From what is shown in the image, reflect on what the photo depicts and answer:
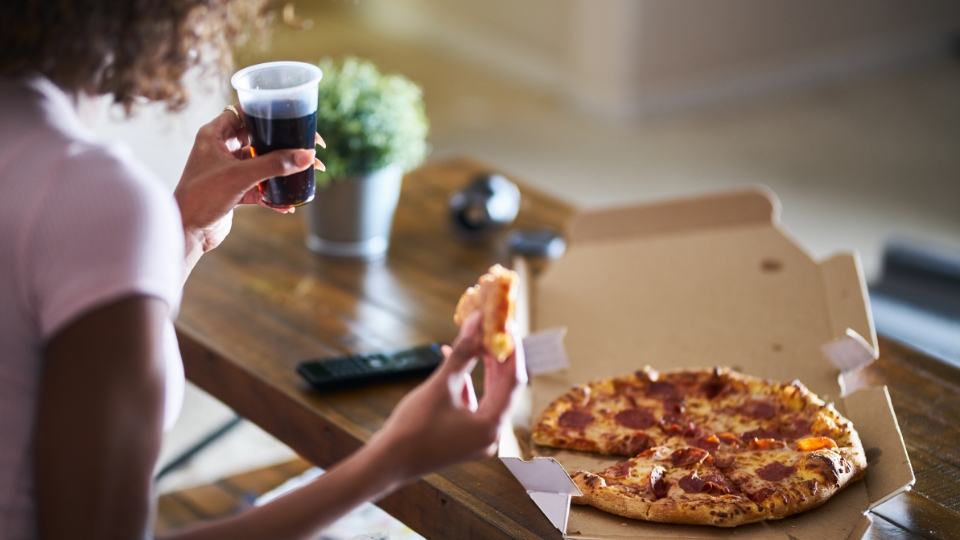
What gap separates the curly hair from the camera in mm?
758

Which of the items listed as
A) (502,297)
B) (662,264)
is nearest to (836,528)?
(502,297)

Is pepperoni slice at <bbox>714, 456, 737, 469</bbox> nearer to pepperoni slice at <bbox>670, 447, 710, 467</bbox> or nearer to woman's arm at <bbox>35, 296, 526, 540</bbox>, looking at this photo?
pepperoni slice at <bbox>670, 447, 710, 467</bbox>

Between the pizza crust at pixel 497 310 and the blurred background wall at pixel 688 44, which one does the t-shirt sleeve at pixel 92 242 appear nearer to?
the pizza crust at pixel 497 310

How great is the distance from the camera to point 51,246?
0.71 meters

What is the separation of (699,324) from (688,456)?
42 cm

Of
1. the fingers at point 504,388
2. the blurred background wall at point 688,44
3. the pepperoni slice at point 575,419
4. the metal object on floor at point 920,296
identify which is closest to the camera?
the fingers at point 504,388

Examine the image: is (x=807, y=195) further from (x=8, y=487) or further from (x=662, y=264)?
(x=8, y=487)

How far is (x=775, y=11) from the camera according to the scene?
4945 mm

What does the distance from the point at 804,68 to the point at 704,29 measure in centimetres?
71

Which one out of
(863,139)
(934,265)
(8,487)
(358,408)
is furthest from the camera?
(863,139)

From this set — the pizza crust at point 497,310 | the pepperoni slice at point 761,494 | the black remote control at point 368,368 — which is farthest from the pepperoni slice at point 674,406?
the pizza crust at point 497,310

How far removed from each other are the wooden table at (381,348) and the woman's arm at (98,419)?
1.41ft

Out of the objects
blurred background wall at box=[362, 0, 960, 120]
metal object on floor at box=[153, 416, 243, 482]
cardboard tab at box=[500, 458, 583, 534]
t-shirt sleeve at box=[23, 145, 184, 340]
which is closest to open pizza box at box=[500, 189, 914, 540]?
cardboard tab at box=[500, 458, 583, 534]

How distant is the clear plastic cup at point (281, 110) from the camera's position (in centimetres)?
102
